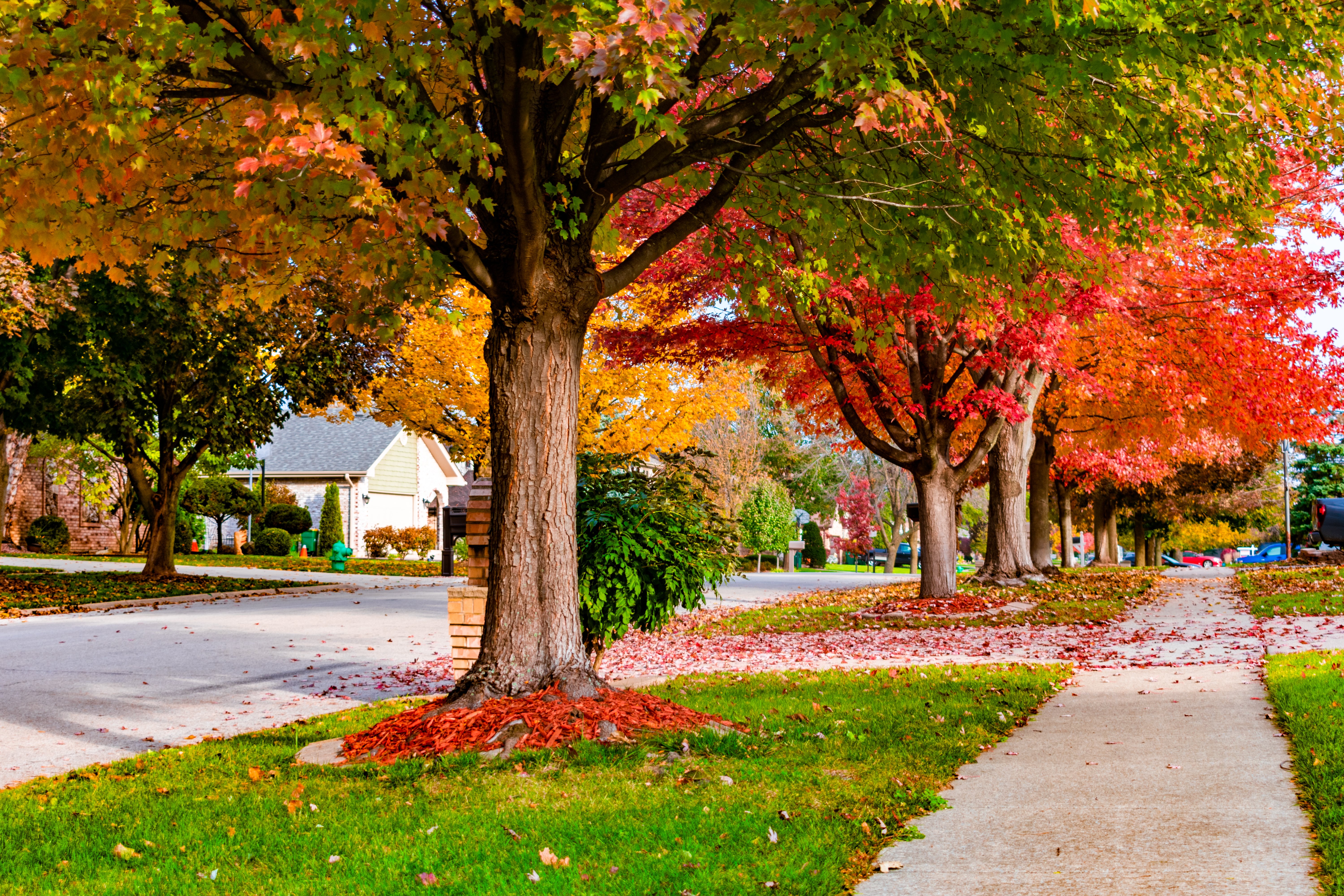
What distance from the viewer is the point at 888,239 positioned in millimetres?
8102

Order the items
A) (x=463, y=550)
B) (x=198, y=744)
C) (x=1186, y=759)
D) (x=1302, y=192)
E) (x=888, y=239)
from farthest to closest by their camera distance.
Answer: (x=463, y=550), (x=1302, y=192), (x=888, y=239), (x=198, y=744), (x=1186, y=759)

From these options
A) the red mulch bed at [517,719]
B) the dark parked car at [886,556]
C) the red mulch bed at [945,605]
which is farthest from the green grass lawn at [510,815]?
the dark parked car at [886,556]

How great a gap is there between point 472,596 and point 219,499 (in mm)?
35785

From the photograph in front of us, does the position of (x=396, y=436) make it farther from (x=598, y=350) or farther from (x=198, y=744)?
(x=198, y=744)

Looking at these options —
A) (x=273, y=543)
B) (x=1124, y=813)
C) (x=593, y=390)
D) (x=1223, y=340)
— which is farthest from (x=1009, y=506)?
(x=273, y=543)

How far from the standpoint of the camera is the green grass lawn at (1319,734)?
170 inches

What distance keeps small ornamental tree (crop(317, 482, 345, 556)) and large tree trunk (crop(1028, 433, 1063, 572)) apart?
26692 millimetres

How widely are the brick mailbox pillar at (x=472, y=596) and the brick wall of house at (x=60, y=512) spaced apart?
37.5m

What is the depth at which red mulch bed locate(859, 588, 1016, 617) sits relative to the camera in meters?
16.1

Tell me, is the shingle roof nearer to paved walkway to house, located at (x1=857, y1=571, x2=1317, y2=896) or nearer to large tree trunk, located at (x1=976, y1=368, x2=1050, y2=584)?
large tree trunk, located at (x1=976, y1=368, x2=1050, y2=584)

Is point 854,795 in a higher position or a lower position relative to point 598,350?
lower

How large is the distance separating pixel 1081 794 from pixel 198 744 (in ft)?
19.1

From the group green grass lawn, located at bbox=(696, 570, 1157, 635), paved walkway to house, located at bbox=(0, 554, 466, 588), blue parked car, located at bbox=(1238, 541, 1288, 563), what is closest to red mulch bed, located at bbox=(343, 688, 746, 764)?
green grass lawn, located at bbox=(696, 570, 1157, 635)

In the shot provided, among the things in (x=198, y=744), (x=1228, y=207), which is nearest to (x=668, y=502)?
(x=198, y=744)
